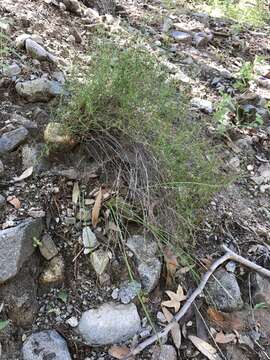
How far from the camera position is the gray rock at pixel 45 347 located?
155cm

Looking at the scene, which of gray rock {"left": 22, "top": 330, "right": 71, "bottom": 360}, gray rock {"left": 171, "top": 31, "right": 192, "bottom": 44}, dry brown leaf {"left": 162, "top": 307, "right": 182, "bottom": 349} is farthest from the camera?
gray rock {"left": 171, "top": 31, "right": 192, "bottom": 44}

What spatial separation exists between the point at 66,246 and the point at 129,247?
0.90ft

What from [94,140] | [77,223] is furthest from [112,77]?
[77,223]

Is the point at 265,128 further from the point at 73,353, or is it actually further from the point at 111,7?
the point at 73,353

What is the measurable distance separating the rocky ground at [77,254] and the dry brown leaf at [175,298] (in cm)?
3

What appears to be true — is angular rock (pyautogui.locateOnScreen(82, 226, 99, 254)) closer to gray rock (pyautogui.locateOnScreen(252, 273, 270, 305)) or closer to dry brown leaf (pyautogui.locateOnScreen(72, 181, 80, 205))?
dry brown leaf (pyautogui.locateOnScreen(72, 181, 80, 205))

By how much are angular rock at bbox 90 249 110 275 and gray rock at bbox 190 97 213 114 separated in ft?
4.57

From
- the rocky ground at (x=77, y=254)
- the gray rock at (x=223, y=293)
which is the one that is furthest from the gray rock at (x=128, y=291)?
the gray rock at (x=223, y=293)

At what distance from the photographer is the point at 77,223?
5.93ft

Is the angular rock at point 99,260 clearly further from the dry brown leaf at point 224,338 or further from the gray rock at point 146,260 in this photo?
the dry brown leaf at point 224,338

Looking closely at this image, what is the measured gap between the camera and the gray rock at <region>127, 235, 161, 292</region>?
5.82 feet

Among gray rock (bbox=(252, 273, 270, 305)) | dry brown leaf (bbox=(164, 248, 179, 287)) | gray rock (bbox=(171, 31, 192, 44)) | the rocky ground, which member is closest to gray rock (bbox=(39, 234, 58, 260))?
the rocky ground

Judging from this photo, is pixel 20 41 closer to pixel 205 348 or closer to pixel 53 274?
pixel 53 274

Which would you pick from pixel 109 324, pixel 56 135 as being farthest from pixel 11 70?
pixel 109 324
